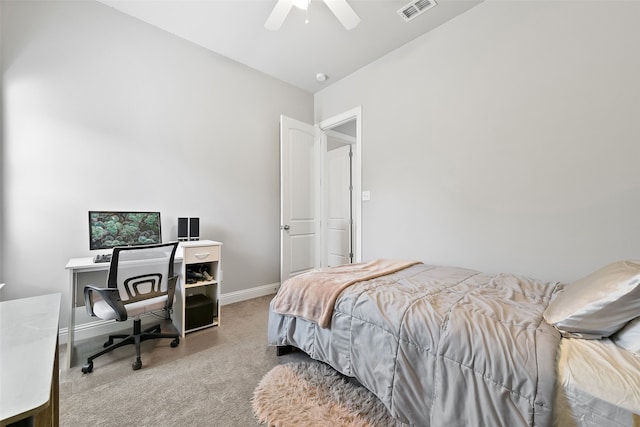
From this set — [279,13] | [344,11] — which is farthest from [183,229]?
[344,11]

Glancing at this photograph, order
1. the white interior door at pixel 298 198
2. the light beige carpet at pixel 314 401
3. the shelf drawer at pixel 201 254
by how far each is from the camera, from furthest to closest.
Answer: the white interior door at pixel 298 198
the shelf drawer at pixel 201 254
the light beige carpet at pixel 314 401

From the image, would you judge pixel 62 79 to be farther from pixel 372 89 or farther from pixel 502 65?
pixel 502 65

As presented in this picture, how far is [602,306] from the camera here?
95 centimetres

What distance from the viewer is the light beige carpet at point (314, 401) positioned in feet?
4.23

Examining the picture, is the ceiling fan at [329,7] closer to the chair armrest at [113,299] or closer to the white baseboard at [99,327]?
the chair armrest at [113,299]

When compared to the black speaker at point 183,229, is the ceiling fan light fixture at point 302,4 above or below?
above

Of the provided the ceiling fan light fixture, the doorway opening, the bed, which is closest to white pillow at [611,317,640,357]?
the bed

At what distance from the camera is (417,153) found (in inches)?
107

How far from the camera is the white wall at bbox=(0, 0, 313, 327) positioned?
1982mm

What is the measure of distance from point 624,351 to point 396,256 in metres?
1.98

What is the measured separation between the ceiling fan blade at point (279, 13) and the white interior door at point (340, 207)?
254cm

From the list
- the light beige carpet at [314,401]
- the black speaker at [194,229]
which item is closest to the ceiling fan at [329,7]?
the black speaker at [194,229]

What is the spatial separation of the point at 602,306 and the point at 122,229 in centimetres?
313

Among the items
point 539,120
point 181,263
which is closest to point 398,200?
point 539,120
